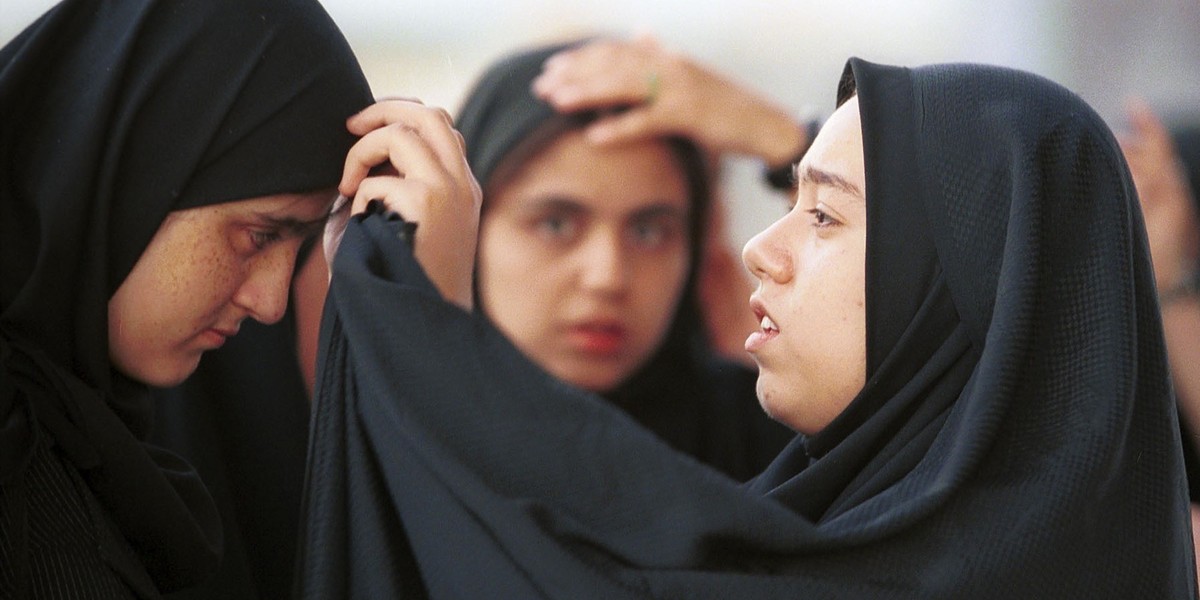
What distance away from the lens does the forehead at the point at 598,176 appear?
2480 mm

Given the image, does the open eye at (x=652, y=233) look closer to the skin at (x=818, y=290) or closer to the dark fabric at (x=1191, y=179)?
the dark fabric at (x=1191, y=179)

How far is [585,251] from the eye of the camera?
2.50m


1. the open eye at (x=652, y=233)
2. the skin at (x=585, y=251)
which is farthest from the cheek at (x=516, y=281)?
the open eye at (x=652, y=233)

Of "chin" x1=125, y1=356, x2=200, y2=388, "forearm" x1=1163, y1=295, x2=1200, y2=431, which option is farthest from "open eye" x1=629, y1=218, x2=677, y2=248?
"chin" x1=125, y1=356, x2=200, y2=388

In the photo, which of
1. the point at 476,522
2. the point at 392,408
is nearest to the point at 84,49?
the point at 392,408

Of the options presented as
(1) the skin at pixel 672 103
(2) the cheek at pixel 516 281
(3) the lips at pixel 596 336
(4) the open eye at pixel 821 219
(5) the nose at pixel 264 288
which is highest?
(4) the open eye at pixel 821 219

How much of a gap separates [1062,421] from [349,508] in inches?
24.1

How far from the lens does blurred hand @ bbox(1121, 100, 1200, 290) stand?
113 inches

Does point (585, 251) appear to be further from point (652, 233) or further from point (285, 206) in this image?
point (285, 206)

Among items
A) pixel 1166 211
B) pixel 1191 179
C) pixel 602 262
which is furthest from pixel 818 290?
pixel 1191 179

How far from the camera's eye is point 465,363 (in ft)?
3.43

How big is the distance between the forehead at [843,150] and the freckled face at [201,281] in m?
0.49

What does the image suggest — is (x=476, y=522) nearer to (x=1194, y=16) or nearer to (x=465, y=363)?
(x=465, y=363)

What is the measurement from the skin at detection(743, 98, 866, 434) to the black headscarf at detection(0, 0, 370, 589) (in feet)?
1.49
